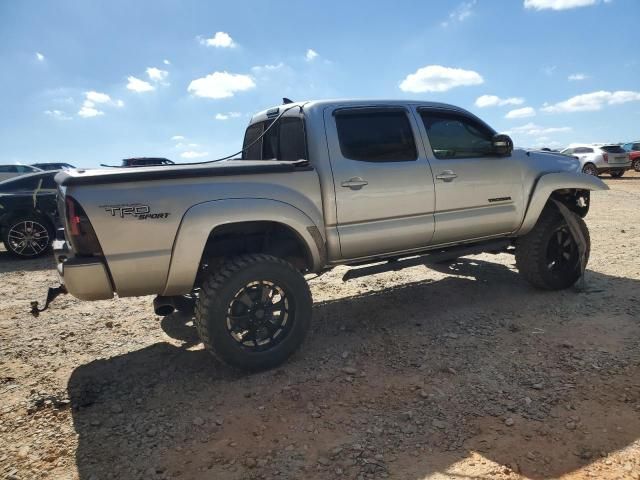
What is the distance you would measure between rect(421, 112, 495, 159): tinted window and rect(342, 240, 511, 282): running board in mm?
921

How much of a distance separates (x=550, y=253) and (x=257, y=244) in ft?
10.8

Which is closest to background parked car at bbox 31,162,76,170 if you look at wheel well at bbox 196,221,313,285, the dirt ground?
the dirt ground

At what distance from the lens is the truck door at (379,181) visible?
3629 mm

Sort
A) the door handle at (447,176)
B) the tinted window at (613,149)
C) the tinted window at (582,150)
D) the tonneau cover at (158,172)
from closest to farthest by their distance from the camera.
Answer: the tonneau cover at (158,172) < the door handle at (447,176) < the tinted window at (613,149) < the tinted window at (582,150)

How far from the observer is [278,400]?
2.98 m

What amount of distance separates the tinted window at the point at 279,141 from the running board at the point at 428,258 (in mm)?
1105

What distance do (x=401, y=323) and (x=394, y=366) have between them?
0.89 metres

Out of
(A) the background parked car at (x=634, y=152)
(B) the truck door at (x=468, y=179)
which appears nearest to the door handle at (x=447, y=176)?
(B) the truck door at (x=468, y=179)

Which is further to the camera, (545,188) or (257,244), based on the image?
(545,188)

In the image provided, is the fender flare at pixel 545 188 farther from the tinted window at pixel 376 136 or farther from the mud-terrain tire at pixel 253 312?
the mud-terrain tire at pixel 253 312

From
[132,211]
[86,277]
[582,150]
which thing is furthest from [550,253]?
[582,150]

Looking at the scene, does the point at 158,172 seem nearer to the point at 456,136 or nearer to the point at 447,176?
the point at 447,176

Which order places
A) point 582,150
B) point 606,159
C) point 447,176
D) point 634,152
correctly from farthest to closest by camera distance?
point 634,152 < point 582,150 < point 606,159 < point 447,176

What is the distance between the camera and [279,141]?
419 centimetres
